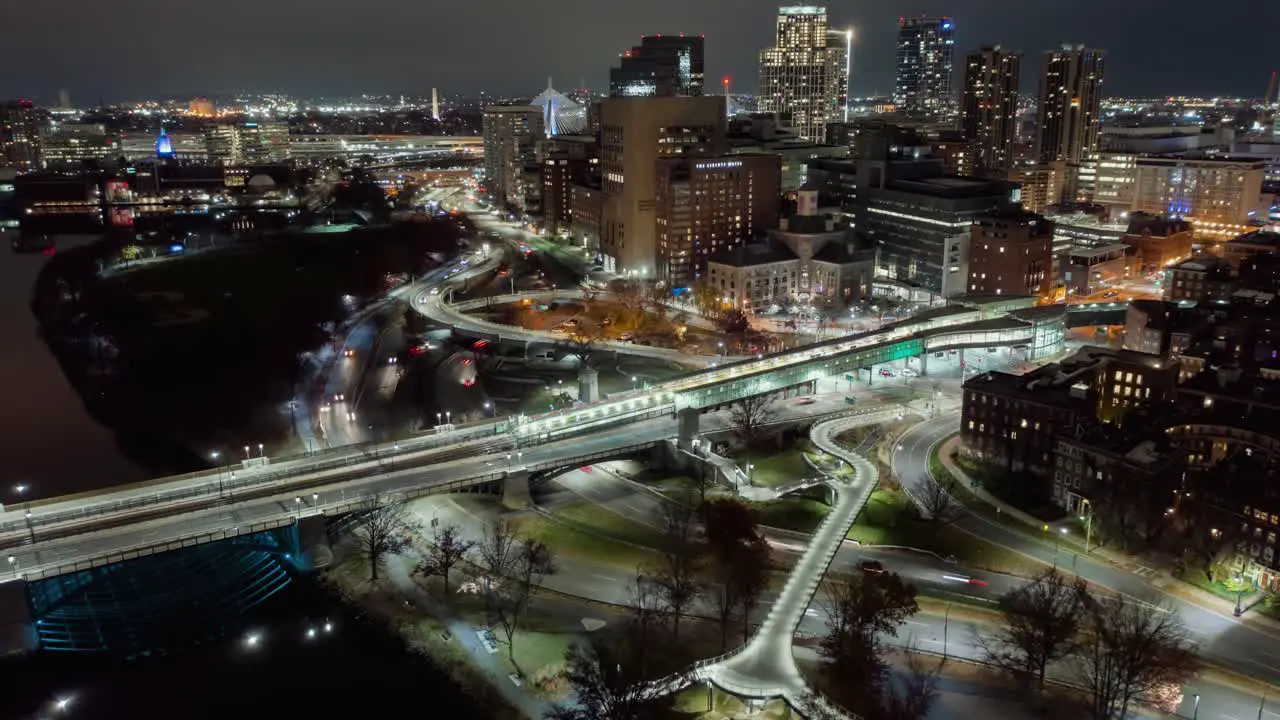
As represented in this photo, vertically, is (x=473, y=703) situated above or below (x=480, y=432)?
below

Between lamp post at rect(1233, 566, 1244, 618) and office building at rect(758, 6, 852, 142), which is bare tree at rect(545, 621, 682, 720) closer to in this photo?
lamp post at rect(1233, 566, 1244, 618)

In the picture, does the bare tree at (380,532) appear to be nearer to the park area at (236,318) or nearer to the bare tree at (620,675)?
the bare tree at (620,675)

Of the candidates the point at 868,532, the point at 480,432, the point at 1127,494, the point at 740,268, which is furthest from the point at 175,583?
the point at 740,268

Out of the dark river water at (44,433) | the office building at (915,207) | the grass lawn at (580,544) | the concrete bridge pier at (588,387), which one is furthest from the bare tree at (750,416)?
the office building at (915,207)

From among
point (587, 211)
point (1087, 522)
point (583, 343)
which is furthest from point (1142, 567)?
point (587, 211)

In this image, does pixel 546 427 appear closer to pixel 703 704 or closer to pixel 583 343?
pixel 703 704

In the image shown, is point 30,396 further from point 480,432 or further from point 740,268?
point 740,268
